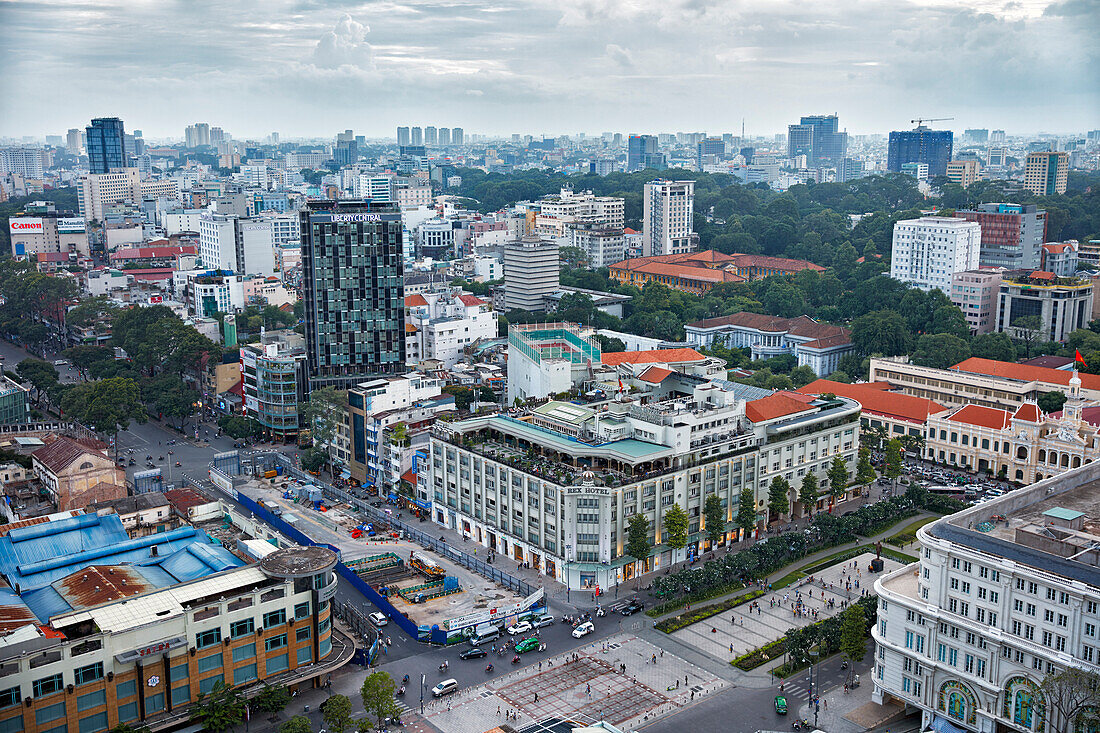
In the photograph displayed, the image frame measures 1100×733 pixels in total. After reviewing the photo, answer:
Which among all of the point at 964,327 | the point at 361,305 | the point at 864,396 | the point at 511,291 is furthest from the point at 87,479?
the point at 964,327

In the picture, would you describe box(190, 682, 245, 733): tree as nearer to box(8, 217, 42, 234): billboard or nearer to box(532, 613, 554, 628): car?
box(532, 613, 554, 628): car

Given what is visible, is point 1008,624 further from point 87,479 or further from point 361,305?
point 361,305

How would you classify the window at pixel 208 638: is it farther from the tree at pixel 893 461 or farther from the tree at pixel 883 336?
the tree at pixel 883 336

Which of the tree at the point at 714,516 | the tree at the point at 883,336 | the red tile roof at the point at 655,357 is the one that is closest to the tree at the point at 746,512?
the tree at the point at 714,516

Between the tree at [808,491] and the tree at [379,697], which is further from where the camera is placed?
the tree at [808,491]

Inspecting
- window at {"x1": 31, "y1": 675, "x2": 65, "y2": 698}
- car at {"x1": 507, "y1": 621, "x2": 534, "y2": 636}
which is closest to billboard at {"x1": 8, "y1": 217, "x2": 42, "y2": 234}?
car at {"x1": 507, "y1": 621, "x2": 534, "y2": 636}
